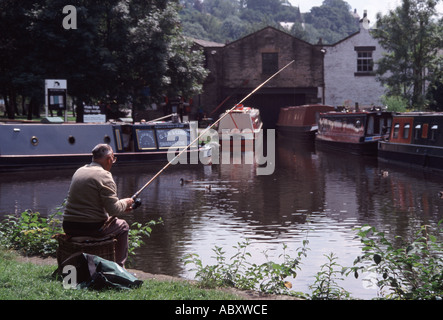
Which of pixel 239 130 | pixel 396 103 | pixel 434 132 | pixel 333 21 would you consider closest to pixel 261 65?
pixel 396 103

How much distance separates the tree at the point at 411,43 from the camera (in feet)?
130

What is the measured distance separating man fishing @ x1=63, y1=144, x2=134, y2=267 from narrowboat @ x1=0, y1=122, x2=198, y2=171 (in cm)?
1661

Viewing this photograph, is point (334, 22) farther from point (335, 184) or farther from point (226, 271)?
point (226, 271)

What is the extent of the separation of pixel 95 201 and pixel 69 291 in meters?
0.98

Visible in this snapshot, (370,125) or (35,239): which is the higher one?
(370,125)

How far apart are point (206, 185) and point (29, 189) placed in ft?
15.9

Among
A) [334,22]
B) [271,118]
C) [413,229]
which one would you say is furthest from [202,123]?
[334,22]

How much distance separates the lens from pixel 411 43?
3994 centimetres

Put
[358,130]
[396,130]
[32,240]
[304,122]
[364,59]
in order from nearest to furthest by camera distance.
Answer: [32,240] < [396,130] < [358,130] < [304,122] < [364,59]

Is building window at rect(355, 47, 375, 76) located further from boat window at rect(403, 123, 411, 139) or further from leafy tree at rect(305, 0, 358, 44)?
leafy tree at rect(305, 0, 358, 44)

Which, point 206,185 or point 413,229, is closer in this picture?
point 413,229

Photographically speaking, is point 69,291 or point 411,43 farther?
point 411,43

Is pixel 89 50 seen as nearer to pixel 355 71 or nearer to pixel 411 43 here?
pixel 411 43

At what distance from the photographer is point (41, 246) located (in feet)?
26.8
